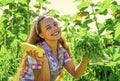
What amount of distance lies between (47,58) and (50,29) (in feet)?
0.83

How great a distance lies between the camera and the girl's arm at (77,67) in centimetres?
437

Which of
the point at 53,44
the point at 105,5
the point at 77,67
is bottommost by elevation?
the point at 77,67

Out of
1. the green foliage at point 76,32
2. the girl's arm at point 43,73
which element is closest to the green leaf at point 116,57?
the green foliage at point 76,32

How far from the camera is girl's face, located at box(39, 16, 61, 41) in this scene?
171 inches

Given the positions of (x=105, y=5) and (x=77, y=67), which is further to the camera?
(x=105, y=5)

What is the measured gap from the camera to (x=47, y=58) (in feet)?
14.5

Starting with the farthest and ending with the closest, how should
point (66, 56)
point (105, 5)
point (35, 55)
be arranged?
point (105, 5) → point (66, 56) → point (35, 55)

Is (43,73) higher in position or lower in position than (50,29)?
lower

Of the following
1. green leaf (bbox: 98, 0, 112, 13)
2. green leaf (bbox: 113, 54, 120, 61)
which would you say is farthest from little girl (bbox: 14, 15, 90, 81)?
green leaf (bbox: 98, 0, 112, 13)

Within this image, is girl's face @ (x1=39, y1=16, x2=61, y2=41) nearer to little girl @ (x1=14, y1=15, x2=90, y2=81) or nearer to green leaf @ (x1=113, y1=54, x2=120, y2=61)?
little girl @ (x1=14, y1=15, x2=90, y2=81)

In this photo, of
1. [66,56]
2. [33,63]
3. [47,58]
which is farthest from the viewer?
[66,56]

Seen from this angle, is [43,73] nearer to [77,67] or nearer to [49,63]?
[49,63]

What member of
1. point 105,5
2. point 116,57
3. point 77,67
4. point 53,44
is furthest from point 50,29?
point 105,5

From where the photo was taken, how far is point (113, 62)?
4430 millimetres
